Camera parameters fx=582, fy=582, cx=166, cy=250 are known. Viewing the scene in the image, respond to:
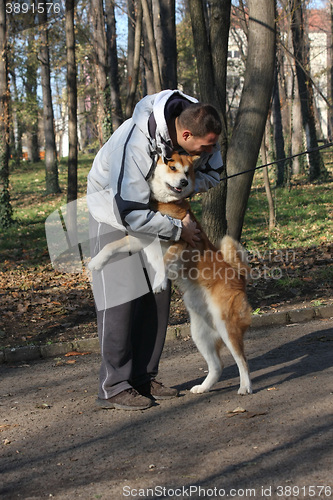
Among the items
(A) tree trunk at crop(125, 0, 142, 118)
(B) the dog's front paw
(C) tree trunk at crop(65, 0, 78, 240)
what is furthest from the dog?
(C) tree trunk at crop(65, 0, 78, 240)

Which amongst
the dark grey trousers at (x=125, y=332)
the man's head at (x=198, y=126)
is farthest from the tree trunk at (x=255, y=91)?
the man's head at (x=198, y=126)

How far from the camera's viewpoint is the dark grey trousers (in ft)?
13.4

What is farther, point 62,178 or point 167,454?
point 62,178

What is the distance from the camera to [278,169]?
19250 mm

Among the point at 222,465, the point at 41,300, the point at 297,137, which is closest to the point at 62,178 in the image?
the point at 297,137

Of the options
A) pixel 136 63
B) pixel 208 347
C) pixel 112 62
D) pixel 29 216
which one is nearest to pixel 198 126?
pixel 208 347

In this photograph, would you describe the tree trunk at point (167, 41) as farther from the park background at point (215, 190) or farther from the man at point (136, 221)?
the man at point (136, 221)

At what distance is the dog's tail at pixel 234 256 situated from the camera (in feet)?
14.4

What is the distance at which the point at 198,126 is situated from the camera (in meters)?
3.60

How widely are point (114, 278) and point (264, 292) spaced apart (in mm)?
4255

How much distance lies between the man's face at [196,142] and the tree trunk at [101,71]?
10384 millimetres

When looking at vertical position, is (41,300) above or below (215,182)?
below

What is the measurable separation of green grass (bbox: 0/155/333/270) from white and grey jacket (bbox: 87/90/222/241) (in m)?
7.34

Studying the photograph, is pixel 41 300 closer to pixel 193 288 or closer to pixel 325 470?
pixel 193 288
